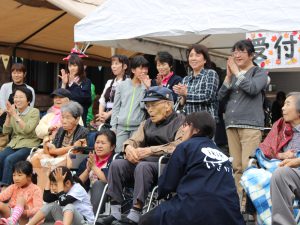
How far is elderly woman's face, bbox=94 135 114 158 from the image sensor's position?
25.3ft

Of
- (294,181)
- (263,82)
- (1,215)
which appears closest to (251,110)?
(263,82)

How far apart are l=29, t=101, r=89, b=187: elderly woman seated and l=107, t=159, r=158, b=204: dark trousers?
1.28m

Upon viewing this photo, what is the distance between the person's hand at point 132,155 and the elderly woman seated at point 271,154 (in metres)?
1.19

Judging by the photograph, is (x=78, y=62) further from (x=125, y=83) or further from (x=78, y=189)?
(x=78, y=189)

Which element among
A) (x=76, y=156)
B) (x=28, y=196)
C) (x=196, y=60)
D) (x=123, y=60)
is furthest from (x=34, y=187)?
(x=196, y=60)

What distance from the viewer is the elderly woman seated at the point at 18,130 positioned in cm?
909

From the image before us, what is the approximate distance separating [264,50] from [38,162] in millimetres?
3545

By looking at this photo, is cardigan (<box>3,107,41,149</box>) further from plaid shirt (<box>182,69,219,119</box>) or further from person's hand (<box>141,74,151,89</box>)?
plaid shirt (<box>182,69,219,119</box>)

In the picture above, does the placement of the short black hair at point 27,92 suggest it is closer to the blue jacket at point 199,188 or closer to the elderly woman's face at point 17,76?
the elderly woman's face at point 17,76

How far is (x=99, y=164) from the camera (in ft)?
25.6

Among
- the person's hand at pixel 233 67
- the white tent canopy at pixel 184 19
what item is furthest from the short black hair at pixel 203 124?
the white tent canopy at pixel 184 19

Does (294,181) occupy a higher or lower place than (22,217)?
higher

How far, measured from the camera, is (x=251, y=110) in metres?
7.56

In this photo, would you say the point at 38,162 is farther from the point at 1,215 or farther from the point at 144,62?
the point at 144,62
